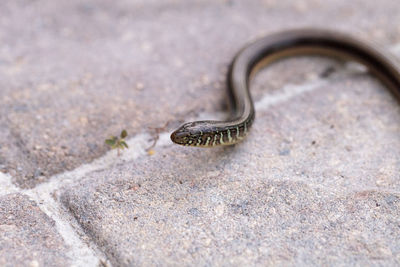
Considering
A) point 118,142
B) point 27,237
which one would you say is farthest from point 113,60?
point 27,237

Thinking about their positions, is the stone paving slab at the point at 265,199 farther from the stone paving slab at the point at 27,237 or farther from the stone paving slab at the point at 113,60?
the stone paving slab at the point at 113,60

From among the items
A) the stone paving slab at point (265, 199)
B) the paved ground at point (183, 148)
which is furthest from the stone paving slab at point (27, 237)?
the stone paving slab at point (265, 199)

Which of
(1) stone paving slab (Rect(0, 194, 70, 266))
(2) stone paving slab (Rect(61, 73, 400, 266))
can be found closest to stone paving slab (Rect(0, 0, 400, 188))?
(1) stone paving slab (Rect(0, 194, 70, 266))

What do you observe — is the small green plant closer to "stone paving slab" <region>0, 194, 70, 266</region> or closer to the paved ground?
the paved ground

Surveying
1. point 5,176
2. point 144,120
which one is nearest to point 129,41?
point 144,120

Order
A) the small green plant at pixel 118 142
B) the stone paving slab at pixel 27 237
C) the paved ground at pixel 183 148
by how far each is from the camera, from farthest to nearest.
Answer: the small green plant at pixel 118 142, the paved ground at pixel 183 148, the stone paving slab at pixel 27 237

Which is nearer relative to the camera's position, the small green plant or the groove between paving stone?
the groove between paving stone
